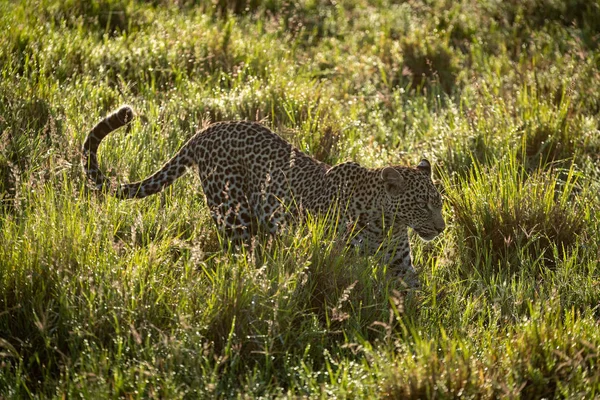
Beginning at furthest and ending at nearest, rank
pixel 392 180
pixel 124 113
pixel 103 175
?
pixel 103 175 < pixel 124 113 < pixel 392 180

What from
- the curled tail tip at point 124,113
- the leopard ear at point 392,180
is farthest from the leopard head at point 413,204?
the curled tail tip at point 124,113

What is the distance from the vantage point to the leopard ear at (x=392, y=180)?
5638 mm

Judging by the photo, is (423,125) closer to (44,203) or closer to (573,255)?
(573,255)

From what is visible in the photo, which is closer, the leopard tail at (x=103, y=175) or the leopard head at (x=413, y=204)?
the leopard head at (x=413, y=204)

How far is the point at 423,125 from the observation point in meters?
8.28

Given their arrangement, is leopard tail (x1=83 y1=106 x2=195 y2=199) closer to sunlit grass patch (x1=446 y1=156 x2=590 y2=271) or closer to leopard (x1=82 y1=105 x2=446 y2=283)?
leopard (x1=82 y1=105 x2=446 y2=283)

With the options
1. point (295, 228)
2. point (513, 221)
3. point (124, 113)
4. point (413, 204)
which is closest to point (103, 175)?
point (124, 113)

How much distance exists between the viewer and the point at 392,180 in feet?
18.7

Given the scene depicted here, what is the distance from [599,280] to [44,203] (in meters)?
3.21

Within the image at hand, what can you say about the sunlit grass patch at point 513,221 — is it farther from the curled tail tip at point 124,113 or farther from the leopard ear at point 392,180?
the curled tail tip at point 124,113

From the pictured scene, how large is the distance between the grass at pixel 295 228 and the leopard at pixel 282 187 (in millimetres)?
143

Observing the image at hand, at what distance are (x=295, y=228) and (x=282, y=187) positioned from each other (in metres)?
0.43

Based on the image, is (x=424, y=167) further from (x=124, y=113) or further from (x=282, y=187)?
(x=124, y=113)

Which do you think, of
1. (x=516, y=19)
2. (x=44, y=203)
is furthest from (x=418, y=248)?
(x=516, y=19)
